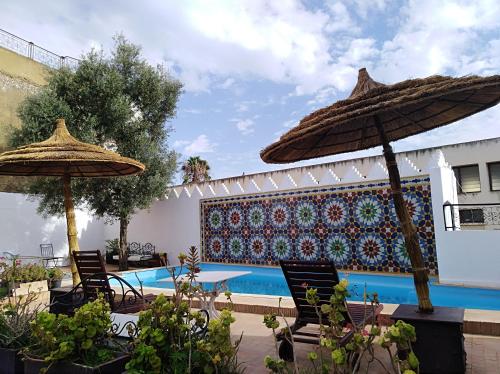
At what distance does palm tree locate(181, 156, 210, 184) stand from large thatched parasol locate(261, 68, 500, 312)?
20973mm

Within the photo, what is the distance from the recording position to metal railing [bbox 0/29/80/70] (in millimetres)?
14427

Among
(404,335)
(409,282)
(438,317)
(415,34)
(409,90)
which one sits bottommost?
(409,282)

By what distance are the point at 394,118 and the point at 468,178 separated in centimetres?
1444

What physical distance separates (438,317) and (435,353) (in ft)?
0.80

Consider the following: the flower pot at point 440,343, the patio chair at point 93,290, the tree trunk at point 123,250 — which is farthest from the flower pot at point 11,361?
the tree trunk at point 123,250

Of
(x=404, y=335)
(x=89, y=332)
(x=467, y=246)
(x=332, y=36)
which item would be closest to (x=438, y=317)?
(x=404, y=335)

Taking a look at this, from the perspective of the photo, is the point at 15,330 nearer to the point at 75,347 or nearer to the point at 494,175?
the point at 75,347

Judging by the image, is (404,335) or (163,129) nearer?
(404,335)

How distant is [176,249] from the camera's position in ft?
43.2

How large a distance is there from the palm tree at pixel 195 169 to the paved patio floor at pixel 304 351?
67.2 ft

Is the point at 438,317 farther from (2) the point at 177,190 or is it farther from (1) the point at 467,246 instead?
(2) the point at 177,190

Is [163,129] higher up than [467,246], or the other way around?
[163,129]

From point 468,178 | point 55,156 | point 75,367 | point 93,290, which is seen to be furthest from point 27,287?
point 468,178

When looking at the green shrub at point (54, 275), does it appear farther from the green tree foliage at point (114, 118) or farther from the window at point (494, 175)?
the window at point (494, 175)
